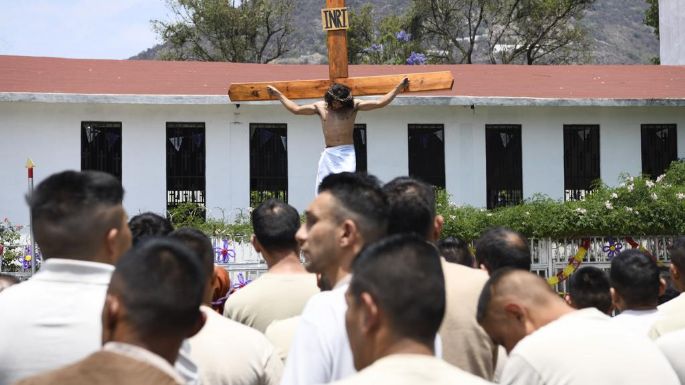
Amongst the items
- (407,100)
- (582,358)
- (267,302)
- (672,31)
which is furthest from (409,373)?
(672,31)

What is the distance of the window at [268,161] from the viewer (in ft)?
74.9

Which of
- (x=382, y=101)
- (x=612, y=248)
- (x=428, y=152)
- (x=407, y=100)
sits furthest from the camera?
(x=428, y=152)

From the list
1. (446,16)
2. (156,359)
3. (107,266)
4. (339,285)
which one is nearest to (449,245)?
(339,285)

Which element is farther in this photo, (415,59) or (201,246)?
(415,59)

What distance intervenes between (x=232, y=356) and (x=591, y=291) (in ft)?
9.38

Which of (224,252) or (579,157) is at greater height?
(579,157)

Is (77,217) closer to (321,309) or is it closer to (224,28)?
(321,309)

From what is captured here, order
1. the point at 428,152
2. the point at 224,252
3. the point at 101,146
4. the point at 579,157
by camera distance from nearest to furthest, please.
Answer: the point at 224,252
the point at 101,146
the point at 428,152
the point at 579,157

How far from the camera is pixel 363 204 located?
4.34m

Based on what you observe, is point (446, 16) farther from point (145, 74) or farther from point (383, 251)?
point (383, 251)

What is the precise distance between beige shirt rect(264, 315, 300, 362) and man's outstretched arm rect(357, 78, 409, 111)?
5699 millimetres

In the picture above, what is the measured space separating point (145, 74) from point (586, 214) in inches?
423

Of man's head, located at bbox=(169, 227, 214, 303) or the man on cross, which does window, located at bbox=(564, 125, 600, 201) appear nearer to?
the man on cross

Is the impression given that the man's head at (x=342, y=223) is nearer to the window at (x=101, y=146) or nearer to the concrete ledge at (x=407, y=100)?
the concrete ledge at (x=407, y=100)
